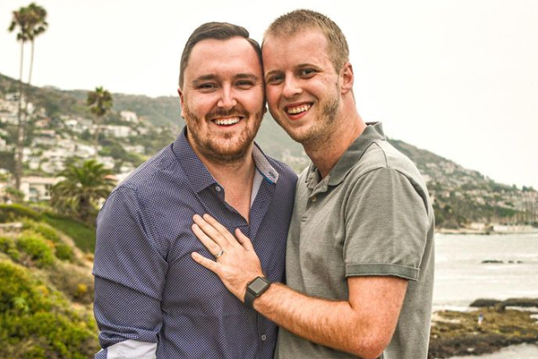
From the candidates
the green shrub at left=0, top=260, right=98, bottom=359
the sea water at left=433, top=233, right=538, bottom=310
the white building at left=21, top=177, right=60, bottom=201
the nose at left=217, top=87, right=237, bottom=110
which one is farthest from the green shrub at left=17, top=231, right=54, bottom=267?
the white building at left=21, top=177, right=60, bottom=201

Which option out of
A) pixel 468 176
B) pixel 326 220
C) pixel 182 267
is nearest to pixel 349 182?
pixel 326 220

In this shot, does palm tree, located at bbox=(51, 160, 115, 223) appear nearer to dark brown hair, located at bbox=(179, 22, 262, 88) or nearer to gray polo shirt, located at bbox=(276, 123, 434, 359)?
dark brown hair, located at bbox=(179, 22, 262, 88)

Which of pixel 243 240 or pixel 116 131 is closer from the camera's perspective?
pixel 243 240

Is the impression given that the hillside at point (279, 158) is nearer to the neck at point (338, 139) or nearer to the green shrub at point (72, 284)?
the green shrub at point (72, 284)

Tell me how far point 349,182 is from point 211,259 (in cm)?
77

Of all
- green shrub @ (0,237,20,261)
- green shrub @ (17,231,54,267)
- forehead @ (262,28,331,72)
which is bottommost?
green shrub @ (17,231,54,267)

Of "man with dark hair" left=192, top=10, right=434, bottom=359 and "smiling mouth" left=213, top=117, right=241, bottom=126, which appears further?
"smiling mouth" left=213, top=117, right=241, bottom=126

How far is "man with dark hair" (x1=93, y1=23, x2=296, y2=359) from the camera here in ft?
8.94

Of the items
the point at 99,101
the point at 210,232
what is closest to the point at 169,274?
the point at 210,232

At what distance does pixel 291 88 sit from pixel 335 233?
2.62 feet

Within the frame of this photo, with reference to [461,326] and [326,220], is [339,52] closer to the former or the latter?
[326,220]

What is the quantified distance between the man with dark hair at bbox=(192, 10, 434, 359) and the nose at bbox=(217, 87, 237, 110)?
8.3 inches

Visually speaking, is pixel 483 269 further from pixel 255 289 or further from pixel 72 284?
pixel 255 289

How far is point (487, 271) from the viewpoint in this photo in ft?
261
